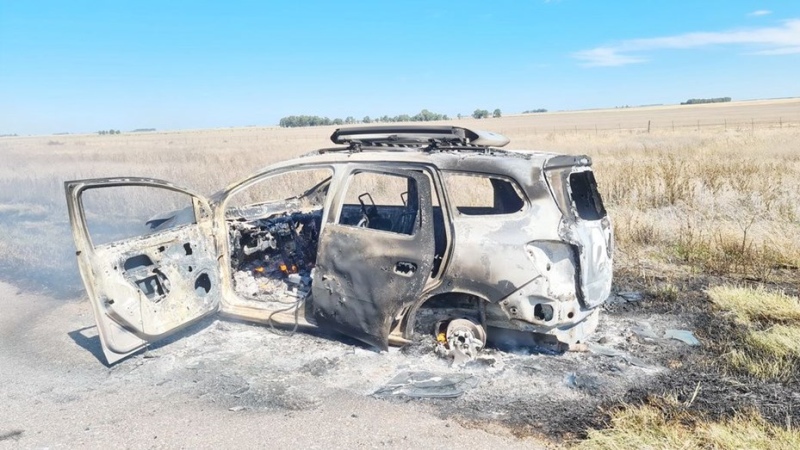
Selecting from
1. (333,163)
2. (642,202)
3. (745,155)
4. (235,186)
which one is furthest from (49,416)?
(745,155)

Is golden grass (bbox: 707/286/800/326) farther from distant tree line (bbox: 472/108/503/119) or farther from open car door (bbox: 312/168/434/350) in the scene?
distant tree line (bbox: 472/108/503/119)

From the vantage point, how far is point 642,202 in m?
9.87

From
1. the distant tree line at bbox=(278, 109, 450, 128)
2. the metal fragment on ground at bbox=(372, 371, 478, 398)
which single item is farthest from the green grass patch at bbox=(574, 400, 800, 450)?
the distant tree line at bbox=(278, 109, 450, 128)

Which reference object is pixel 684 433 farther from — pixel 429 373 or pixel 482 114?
pixel 482 114

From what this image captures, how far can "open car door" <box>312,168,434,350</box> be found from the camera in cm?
408

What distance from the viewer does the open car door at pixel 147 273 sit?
4.09 metres

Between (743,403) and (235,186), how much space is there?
4.15 metres

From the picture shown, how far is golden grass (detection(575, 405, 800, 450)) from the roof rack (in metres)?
2.33

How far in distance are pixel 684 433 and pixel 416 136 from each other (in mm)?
2875

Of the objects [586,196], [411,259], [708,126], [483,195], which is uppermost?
[586,196]

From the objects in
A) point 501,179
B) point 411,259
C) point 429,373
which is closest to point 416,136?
point 501,179

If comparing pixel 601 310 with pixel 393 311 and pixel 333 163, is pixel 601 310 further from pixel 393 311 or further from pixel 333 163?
pixel 333 163

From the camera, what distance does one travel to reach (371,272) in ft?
13.9

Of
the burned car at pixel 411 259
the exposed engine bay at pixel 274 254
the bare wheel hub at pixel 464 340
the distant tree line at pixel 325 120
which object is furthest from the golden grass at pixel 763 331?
the distant tree line at pixel 325 120
